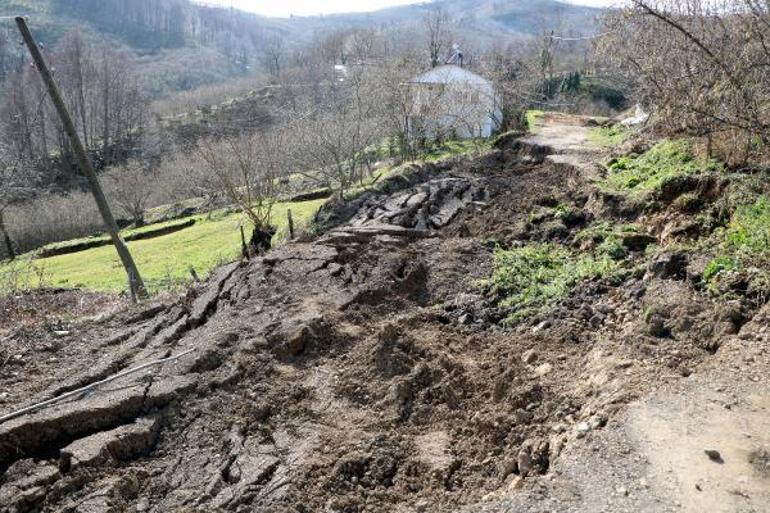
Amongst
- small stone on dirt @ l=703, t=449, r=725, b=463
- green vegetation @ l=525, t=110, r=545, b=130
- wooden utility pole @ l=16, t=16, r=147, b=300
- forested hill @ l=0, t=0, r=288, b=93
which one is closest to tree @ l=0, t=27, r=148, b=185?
forested hill @ l=0, t=0, r=288, b=93

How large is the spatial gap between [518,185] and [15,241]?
33.2 meters

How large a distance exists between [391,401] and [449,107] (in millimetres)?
24525

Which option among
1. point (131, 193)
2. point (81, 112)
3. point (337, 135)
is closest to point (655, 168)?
point (337, 135)

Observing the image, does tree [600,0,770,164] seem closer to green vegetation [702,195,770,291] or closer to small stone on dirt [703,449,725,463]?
green vegetation [702,195,770,291]

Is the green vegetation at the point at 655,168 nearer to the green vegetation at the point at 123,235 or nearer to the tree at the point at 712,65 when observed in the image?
the tree at the point at 712,65

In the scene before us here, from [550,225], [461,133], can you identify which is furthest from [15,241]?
[550,225]

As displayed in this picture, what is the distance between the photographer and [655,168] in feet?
34.1

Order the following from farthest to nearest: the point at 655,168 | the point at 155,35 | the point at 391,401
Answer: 1. the point at 155,35
2. the point at 655,168
3. the point at 391,401

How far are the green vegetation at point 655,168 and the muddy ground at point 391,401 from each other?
303 centimetres

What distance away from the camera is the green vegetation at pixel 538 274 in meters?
7.27

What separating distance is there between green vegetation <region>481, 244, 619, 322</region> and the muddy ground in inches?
9.6

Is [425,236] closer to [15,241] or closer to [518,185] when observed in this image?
[518,185]

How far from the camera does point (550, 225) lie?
9.70 meters

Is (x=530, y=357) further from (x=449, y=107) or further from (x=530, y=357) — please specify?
(x=449, y=107)
